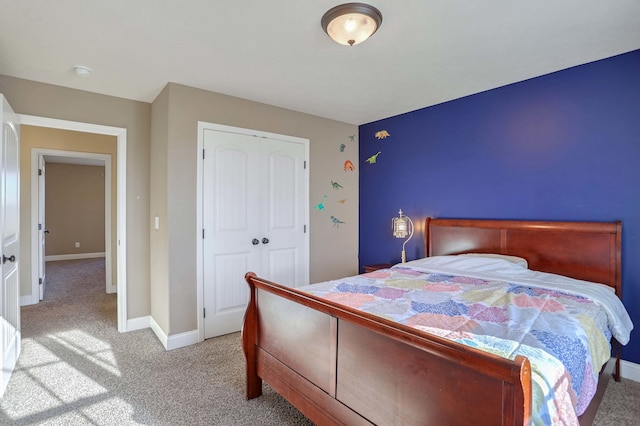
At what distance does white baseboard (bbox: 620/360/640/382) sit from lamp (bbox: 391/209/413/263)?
75.6 inches

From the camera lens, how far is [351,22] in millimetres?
1920

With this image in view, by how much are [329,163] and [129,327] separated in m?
2.87

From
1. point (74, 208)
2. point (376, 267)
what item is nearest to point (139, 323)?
point (376, 267)

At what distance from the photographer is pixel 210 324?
3205mm

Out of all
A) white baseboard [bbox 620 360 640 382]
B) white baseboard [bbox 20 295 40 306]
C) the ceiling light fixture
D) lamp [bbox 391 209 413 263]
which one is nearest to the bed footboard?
lamp [bbox 391 209 413 263]

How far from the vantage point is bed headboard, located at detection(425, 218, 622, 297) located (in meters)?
2.44

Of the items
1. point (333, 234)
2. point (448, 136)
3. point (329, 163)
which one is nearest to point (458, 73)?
point (448, 136)

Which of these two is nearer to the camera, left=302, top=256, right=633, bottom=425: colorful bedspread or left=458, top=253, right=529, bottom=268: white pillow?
left=302, top=256, right=633, bottom=425: colorful bedspread

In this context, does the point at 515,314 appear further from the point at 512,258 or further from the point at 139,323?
the point at 139,323

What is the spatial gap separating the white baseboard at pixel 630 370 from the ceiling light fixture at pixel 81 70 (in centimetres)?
479

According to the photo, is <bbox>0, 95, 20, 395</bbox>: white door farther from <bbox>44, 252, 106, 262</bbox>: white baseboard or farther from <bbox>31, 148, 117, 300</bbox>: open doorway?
<bbox>44, 252, 106, 262</bbox>: white baseboard

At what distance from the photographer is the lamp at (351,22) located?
1844mm

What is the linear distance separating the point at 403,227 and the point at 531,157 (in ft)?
4.58

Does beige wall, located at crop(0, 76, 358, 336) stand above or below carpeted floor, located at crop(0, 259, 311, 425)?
above
